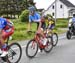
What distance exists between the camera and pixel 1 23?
8992mm

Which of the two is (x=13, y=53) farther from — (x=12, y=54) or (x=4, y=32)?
(x=4, y=32)

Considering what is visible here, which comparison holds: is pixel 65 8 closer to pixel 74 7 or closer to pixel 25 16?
pixel 74 7

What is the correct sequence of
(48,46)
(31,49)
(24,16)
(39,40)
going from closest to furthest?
(31,49) < (39,40) < (48,46) < (24,16)

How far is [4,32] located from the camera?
9203 millimetres

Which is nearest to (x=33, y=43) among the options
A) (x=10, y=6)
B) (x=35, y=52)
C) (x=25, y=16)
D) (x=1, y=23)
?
(x=35, y=52)

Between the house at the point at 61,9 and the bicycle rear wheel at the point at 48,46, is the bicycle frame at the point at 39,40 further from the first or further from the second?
the house at the point at 61,9

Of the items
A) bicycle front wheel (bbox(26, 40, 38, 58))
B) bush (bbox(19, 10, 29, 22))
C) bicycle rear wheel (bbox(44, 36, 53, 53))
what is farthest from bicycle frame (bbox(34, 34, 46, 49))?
bush (bbox(19, 10, 29, 22))

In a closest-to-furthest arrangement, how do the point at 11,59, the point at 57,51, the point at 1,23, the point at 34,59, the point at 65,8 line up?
1. the point at 1,23
2. the point at 11,59
3. the point at 34,59
4. the point at 57,51
5. the point at 65,8

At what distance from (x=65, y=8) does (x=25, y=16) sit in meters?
56.5

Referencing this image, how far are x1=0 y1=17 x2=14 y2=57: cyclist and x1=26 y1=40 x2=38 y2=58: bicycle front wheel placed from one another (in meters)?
1.68

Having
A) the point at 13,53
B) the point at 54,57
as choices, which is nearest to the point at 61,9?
the point at 54,57

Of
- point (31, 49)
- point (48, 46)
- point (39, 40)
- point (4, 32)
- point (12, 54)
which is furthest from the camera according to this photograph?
point (48, 46)

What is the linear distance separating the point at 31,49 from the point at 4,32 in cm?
205

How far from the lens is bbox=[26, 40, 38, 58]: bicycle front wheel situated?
1090cm
